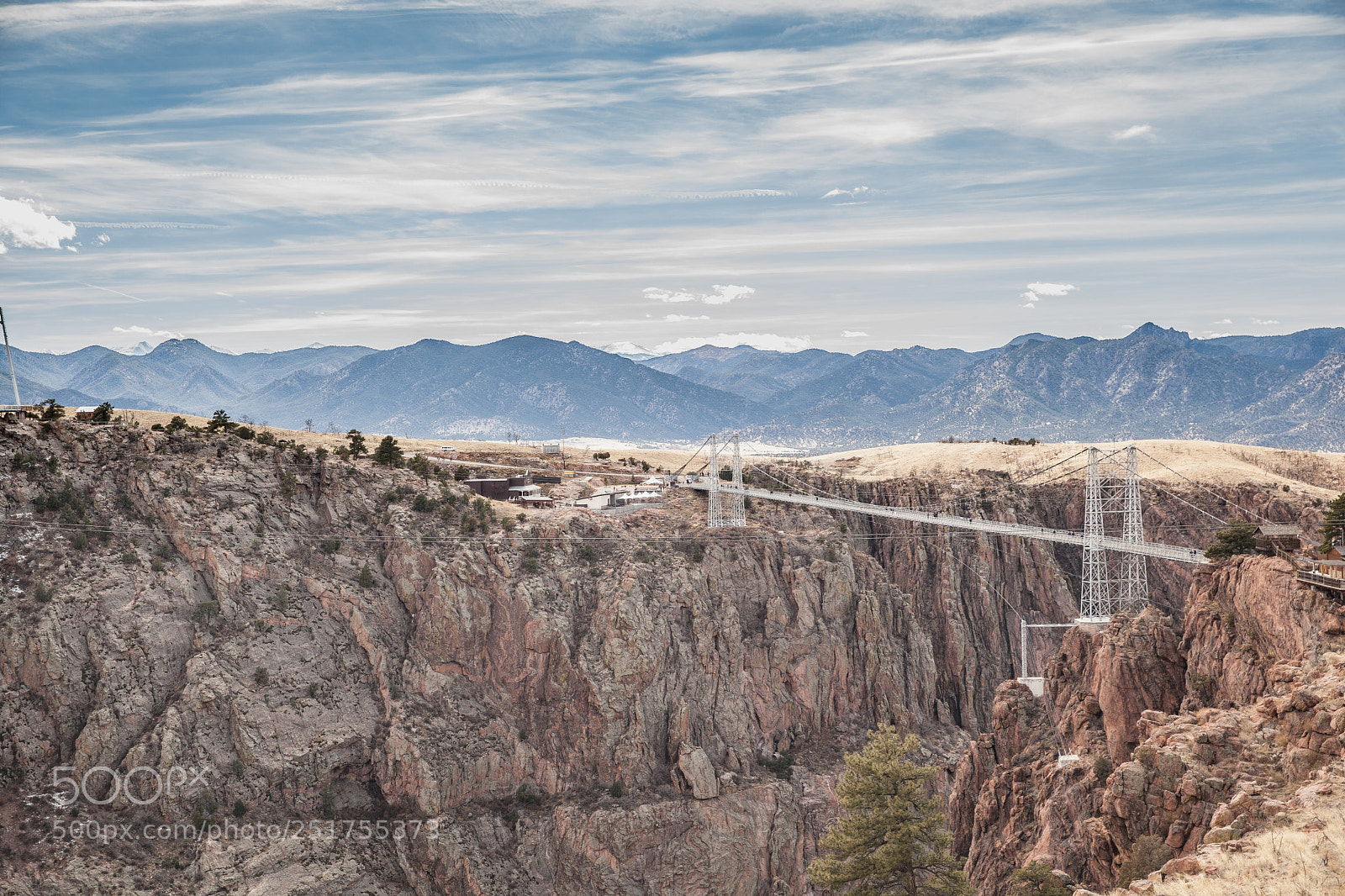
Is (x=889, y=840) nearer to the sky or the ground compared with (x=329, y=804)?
nearer to the sky

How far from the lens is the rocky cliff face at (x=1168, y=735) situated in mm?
28219

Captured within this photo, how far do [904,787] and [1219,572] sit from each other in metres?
15.6

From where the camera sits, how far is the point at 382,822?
193 feet

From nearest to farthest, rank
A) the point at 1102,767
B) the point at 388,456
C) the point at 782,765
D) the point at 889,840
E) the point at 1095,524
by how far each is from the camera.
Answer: the point at 1102,767 < the point at 889,840 < the point at 782,765 < the point at 1095,524 < the point at 388,456

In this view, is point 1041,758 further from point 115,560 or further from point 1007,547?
point 1007,547

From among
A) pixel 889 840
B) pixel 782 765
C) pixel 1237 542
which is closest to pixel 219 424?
pixel 782 765

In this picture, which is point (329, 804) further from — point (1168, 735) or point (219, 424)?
point (1168, 735)

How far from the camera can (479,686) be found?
67.8 metres

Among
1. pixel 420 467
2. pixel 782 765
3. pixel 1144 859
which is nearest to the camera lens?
pixel 1144 859

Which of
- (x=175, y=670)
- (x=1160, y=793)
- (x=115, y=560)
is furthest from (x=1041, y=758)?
(x=115, y=560)

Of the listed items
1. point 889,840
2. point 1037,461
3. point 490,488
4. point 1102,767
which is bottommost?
point 889,840

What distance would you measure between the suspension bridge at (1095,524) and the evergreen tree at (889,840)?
73.3 ft

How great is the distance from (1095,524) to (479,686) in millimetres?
48586

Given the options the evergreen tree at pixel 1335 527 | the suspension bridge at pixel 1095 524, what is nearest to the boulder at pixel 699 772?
the suspension bridge at pixel 1095 524
